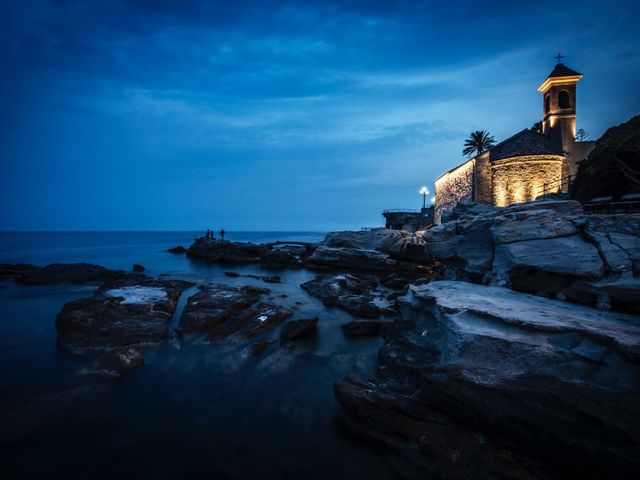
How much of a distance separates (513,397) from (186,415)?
5639 mm

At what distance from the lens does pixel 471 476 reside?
356cm

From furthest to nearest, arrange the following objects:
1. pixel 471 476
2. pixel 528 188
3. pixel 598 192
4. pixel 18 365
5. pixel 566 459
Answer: pixel 528 188
pixel 598 192
pixel 18 365
pixel 471 476
pixel 566 459

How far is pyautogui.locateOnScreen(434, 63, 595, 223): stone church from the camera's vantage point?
29297mm

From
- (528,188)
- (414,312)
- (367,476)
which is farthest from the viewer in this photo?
(528,188)

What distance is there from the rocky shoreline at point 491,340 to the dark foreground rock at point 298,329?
1.9 inches

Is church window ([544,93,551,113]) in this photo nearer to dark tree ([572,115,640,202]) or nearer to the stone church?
the stone church

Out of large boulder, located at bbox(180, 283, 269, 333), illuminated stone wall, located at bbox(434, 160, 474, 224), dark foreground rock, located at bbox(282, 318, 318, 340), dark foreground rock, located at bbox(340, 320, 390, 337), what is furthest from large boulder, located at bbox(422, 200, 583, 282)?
illuminated stone wall, located at bbox(434, 160, 474, 224)

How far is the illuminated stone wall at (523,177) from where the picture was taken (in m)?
29.2

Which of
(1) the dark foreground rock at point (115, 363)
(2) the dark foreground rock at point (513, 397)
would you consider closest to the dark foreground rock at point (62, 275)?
(1) the dark foreground rock at point (115, 363)

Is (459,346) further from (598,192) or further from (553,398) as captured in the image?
(598,192)

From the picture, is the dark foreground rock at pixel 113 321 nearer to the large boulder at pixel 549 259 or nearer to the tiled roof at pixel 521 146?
the large boulder at pixel 549 259

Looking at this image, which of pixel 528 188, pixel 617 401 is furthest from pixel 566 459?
pixel 528 188

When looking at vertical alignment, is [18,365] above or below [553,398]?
below

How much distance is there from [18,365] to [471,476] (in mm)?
10065
